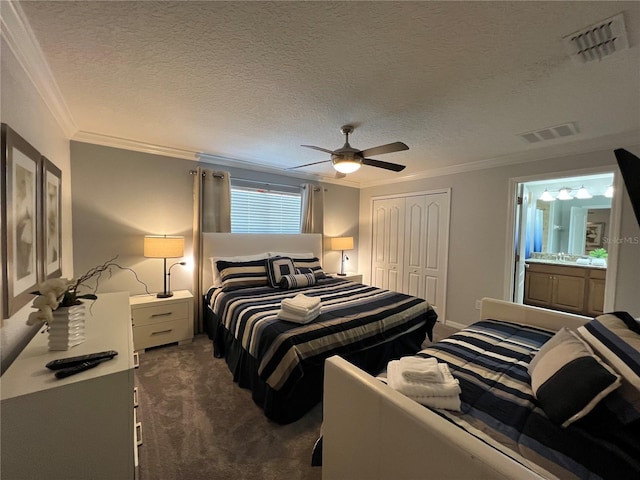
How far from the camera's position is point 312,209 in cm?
455

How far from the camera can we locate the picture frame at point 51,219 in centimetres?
174

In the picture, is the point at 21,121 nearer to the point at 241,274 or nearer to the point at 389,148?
the point at 241,274

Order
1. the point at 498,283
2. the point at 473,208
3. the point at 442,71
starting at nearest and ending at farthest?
1. the point at 442,71
2. the point at 498,283
3. the point at 473,208

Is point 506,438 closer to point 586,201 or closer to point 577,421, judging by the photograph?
point 577,421

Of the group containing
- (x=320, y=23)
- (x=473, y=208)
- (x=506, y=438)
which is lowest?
(x=506, y=438)

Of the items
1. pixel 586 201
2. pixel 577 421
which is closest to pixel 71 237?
pixel 577 421

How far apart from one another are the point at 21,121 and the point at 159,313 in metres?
2.06

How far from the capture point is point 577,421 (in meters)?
1.02

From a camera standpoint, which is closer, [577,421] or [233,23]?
[577,421]

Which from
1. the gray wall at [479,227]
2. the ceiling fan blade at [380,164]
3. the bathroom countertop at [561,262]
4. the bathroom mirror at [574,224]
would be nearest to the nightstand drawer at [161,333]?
the ceiling fan blade at [380,164]

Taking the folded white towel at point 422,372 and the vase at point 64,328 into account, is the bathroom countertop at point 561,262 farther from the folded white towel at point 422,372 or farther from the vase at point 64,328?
the vase at point 64,328

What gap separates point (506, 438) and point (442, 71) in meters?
1.87

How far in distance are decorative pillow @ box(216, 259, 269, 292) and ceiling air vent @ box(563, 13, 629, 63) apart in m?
3.16

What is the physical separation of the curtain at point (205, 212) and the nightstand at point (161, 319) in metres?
0.27
